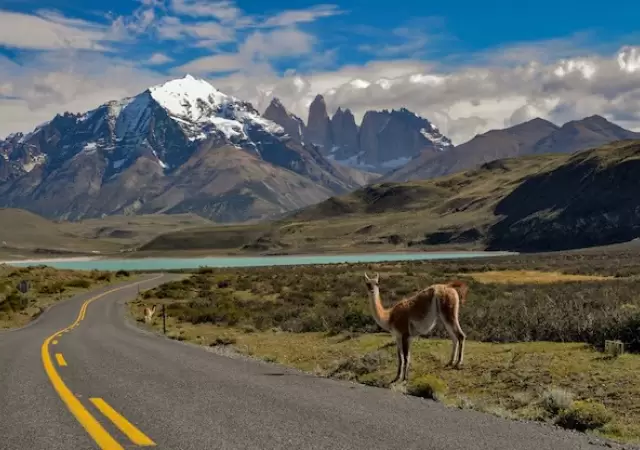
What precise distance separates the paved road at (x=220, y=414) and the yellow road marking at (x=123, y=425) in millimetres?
14

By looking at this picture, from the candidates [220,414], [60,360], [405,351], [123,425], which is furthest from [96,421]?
[60,360]

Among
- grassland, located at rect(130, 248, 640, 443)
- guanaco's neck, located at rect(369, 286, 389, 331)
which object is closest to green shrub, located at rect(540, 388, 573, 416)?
grassland, located at rect(130, 248, 640, 443)

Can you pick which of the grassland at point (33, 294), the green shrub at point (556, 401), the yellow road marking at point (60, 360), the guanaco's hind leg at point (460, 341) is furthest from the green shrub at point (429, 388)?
the grassland at point (33, 294)

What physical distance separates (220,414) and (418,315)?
542cm

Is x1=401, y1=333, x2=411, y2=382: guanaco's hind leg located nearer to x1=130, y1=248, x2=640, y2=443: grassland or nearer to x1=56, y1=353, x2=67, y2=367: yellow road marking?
x1=130, y1=248, x2=640, y2=443: grassland

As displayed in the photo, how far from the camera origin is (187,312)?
42.5 metres

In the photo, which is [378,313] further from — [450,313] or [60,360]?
[60,360]

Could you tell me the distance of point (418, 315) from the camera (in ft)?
46.8

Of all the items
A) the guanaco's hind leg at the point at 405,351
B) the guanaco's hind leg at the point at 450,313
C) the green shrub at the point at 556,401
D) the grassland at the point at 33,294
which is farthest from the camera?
the grassland at the point at 33,294

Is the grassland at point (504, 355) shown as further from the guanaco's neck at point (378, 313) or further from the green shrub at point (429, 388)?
the guanaco's neck at point (378, 313)

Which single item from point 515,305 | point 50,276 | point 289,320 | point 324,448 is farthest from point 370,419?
point 50,276

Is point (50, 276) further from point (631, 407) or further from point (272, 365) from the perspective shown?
point (631, 407)

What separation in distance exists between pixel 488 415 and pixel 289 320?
2210 centimetres

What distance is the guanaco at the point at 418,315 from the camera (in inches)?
561
